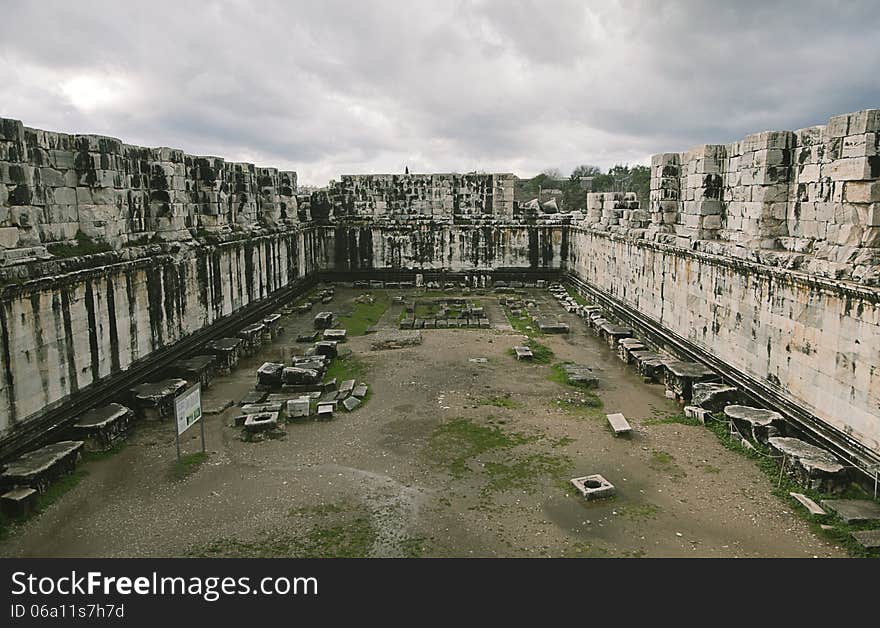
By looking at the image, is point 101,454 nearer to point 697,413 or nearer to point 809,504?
point 697,413

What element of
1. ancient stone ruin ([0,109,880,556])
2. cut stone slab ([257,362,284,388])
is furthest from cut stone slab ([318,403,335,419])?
cut stone slab ([257,362,284,388])

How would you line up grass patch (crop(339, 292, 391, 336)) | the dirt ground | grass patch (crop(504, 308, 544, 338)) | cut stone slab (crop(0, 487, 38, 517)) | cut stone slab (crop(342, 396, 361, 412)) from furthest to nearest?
grass patch (crop(339, 292, 391, 336)), grass patch (crop(504, 308, 544, 338)), cut stone slab (crop(342, 396, 361, 412)), cut stone slab (crop(0, 487, 38, 517)), the dirt ground

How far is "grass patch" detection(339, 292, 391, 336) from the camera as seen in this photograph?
59.7 feet

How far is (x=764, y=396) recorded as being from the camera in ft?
34.0

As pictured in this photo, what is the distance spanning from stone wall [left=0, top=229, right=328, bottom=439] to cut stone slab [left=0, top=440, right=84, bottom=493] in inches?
23.1

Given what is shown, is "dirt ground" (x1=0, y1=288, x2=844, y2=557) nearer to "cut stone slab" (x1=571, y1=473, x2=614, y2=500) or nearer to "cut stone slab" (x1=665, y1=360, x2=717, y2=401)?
"cut stone slab" (x1=571, y1=473, x2=614, y2=500)

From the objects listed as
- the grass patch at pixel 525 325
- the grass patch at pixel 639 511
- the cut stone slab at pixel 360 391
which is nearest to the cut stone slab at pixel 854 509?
the grass patch at pixel 639 511

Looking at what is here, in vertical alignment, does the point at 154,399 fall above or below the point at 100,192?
below

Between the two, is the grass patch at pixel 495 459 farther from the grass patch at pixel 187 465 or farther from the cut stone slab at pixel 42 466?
the cut stone slab at pixel 42 466

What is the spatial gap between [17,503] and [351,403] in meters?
5.34

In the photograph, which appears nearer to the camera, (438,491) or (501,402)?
(438,491)

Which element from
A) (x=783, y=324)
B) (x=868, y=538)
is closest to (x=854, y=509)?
(x=868, y=538)

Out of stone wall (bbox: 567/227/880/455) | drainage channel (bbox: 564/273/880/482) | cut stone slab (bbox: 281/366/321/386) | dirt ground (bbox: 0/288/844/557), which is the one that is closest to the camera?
dirt ground (bbox: 0/288/844/557)

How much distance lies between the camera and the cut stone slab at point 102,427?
9.52 meters
